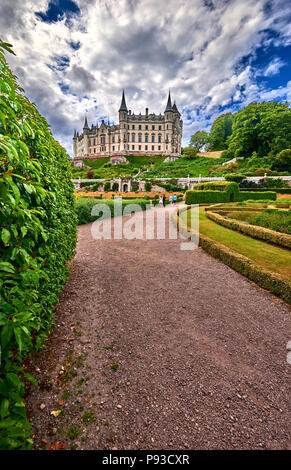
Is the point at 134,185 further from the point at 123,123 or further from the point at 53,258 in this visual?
the point at 123,123

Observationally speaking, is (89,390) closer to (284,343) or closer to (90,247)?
(284,343)

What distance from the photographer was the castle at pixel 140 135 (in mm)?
72875

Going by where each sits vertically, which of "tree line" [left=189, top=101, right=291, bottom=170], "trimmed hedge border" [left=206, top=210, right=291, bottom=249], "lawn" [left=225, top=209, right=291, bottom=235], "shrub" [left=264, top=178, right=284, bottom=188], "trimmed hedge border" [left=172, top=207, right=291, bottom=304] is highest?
"tree line" [left=189, top=101, right=291, bottom=170]

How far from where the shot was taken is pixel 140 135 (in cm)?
7450

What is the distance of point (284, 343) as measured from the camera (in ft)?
10.4

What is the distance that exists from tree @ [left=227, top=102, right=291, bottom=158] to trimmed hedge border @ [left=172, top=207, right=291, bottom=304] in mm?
45568

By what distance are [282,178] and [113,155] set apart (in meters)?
58.1

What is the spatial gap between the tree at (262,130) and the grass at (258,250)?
4309 centimetres

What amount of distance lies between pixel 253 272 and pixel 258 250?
2.16m

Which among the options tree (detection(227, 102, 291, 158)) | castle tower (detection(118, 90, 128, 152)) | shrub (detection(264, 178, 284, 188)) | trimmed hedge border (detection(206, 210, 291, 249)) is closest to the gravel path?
trimmed hedge border (detection(206, 210, 291, 249))

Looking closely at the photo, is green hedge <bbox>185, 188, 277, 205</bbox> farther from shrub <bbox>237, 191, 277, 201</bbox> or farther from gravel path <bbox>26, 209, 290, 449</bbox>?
gravel path <bbox>26, 209, 290, 449</bbox>

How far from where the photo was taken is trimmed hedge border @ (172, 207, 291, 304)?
4.35 meters
